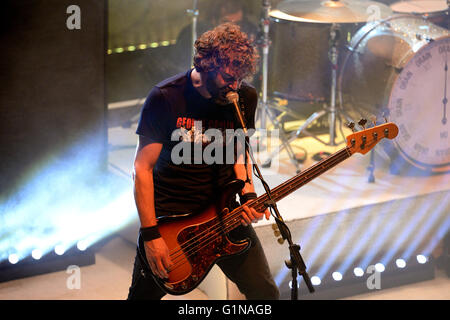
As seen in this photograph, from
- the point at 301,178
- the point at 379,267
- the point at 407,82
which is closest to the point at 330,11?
the point at 407,82

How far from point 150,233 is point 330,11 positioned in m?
2.76

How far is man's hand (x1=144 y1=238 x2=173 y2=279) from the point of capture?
319cm

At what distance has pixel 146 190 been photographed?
3139mm

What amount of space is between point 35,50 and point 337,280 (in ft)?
8.31

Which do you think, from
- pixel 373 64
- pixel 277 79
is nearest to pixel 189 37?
pixel 277 79

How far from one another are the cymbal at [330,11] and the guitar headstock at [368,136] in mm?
2077

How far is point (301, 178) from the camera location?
3.21 m

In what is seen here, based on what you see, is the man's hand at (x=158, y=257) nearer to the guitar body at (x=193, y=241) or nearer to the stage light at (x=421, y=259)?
the guitar body at (x=193, y=241)

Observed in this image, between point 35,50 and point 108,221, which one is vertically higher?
point 35,50

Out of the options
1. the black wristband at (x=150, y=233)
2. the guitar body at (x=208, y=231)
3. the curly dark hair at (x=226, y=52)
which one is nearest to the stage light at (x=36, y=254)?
the guitar body at (x=208, y=231)

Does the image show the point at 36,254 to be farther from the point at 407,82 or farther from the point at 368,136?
the point at 407,82

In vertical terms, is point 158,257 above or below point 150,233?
below
